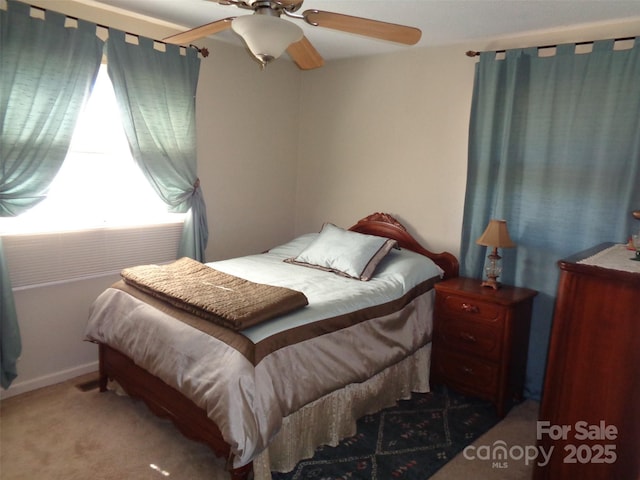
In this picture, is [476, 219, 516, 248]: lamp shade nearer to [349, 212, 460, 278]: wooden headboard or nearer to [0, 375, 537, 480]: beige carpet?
[349, 212, 460, 278]: wooden headboard

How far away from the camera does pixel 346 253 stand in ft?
10.2

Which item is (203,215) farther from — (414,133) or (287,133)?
(414,133)

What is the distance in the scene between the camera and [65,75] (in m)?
2.68

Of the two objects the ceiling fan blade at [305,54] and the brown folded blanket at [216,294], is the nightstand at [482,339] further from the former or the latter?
the ceiling fan blade at [305,54]

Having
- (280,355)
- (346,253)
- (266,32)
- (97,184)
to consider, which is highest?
(266,32)

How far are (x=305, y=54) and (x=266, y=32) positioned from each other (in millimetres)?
678

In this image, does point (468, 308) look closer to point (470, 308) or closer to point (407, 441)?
point (470, 308)

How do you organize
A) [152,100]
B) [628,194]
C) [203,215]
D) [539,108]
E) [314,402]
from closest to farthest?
[314,402], [628,194], [539,108], [152,100], [203,215]

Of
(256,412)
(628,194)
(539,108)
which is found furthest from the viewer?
(539,108)

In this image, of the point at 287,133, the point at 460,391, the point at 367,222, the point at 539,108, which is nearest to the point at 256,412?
the point at 460,391

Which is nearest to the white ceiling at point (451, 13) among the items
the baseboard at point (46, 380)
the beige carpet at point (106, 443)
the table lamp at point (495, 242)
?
the table lamp at point (495, 242)

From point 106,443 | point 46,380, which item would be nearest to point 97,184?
point 46,380

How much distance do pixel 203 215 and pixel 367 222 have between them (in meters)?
1.33

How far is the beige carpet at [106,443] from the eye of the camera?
2111 mm
